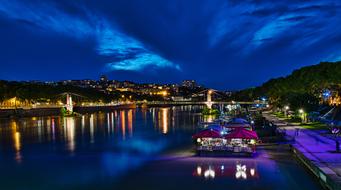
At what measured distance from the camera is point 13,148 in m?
45.9

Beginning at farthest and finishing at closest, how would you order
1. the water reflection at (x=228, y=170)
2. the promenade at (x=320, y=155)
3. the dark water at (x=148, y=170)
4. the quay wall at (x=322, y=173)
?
the water reflection at (x=228, y=170), the dark water at (x=148, y=170), the promenade at (x=320, y=155), the quay wall at (x=322, y=173)

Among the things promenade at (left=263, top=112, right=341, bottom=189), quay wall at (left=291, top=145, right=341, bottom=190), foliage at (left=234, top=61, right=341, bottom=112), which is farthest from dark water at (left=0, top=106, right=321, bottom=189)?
foliage at (left=234, top=61, right=341, bottom=112)

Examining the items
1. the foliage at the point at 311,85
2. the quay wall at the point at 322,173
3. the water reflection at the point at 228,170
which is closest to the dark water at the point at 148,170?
the water reflection at the point at 228,170

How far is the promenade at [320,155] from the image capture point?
71.0ft

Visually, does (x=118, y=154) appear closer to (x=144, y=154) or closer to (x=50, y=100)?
(x=144, y=154)

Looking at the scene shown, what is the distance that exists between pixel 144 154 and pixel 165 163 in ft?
22.0

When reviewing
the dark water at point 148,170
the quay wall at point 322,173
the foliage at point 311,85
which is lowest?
the dark water at point 148,170

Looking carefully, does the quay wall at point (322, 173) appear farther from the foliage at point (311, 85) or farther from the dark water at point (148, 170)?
the foliage at point (311, 85)

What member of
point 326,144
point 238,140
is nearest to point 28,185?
point 238,140

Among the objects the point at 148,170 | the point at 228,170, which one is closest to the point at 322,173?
the point at 228,170

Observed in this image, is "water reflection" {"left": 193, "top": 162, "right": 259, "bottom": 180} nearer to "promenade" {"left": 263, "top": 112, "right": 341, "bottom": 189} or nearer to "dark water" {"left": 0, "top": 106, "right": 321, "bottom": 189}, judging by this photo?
"dark water" {"left": 0, "top": 106, "right": 321, "bottom": 189}

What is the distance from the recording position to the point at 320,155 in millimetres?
27578

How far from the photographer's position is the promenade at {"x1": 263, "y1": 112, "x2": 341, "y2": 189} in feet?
71.0

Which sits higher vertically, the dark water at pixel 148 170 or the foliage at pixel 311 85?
the foliage at pixel 311 85
